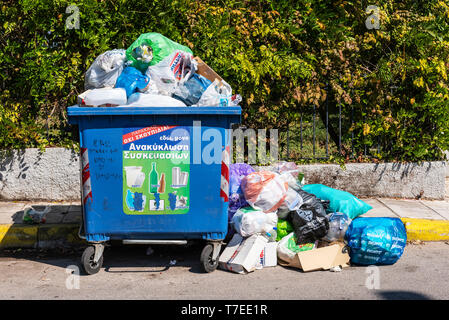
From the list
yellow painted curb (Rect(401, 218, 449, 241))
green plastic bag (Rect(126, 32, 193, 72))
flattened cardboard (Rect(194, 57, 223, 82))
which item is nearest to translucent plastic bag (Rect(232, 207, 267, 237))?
flattened cardboard (Rect(194, 57, 223, 82))

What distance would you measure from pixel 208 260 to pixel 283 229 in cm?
89

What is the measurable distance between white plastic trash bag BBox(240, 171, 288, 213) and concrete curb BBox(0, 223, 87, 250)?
1.76 metres

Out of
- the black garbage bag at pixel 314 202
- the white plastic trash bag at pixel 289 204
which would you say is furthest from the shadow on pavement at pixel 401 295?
the white plastic trash bag at pixel 289 204

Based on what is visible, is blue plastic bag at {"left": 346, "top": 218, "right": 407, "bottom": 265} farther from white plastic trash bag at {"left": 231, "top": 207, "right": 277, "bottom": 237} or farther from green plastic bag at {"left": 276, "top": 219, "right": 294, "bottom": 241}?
white plastic trash bag at {"left": 231, "top": 207, "right": 277, "bottom": 237}

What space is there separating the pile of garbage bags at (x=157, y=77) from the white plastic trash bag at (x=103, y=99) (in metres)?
0.04

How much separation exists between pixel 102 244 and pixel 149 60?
1709mm

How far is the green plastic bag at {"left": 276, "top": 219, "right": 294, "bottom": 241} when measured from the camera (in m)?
5.17

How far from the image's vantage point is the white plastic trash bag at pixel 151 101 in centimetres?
455

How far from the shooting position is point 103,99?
452 cm

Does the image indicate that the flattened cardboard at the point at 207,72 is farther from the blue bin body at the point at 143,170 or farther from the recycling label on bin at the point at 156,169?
the recycling label on bin at the point at 156,169

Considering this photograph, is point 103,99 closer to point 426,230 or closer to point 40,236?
point 40,236

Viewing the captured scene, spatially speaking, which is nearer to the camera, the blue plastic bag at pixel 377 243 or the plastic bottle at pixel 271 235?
the blue plastic bag at pixel 377 243
